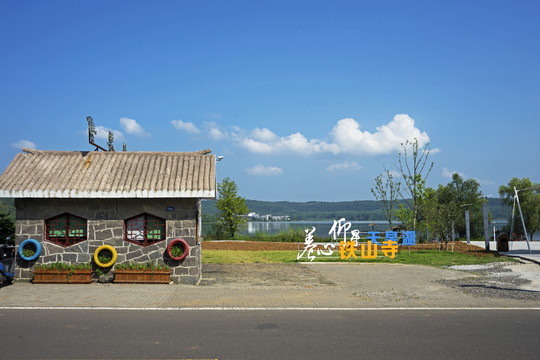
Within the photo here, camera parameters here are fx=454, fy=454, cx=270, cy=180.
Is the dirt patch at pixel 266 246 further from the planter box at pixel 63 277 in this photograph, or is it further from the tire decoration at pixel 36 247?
the tire decoration at pixel 36 247

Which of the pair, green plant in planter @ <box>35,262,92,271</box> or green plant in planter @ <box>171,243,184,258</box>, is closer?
green plant in planter @ <box>35,262,92,271</box>

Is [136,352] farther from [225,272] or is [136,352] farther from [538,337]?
[225,272]

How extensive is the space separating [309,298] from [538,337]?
5611mm

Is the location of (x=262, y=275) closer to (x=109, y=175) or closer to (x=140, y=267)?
(x=140, y=267)

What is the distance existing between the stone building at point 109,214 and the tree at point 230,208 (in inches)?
859

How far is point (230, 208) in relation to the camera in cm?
3697

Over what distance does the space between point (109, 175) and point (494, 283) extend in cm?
1335

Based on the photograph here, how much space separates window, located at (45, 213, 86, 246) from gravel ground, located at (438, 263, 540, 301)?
12.2m

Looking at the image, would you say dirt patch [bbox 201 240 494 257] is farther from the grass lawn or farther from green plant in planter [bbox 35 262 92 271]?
green plant in planter [bbox 35 262 92 271]

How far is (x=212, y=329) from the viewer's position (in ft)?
28.3

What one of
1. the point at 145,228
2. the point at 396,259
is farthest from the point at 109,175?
the point at 396,259

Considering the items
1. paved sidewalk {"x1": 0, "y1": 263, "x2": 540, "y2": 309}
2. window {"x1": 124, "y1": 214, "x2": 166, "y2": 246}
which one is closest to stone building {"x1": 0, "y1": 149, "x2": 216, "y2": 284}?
window {"x1": 124, "y1": 214, "x2": 166, "y2": 246}

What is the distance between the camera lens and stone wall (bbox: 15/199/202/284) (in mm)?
14523

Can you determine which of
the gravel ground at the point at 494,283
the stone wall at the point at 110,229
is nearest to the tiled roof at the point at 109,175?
the stone wall at the point at 110,229
